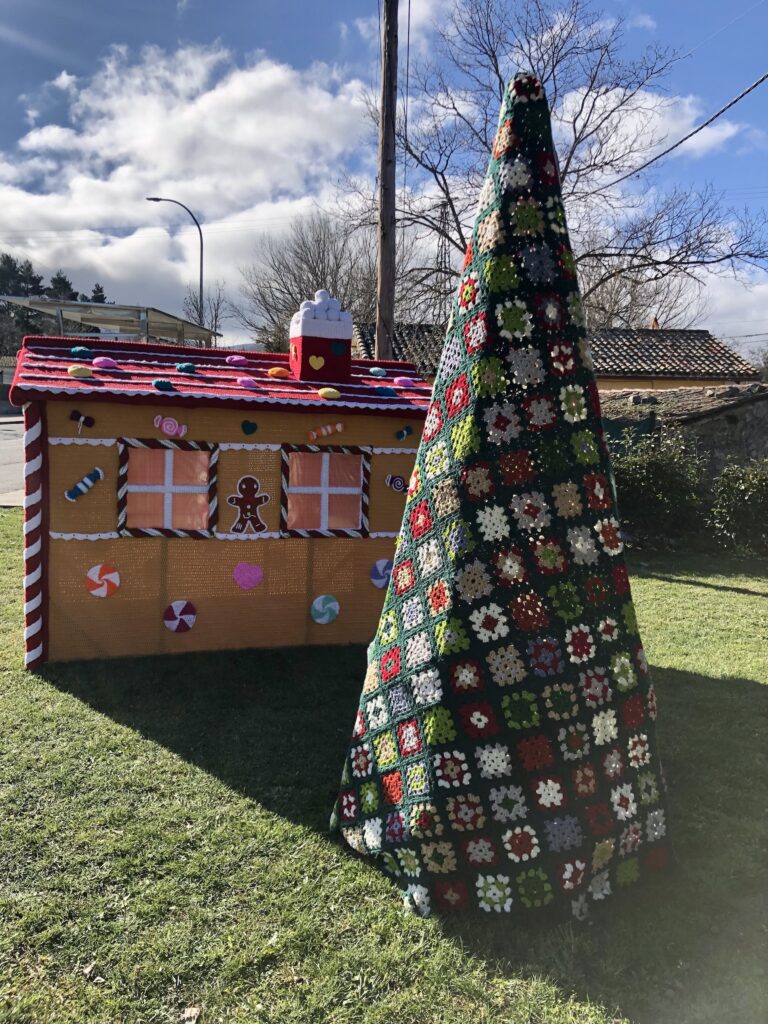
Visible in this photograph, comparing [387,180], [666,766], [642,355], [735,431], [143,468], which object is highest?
[642,355]

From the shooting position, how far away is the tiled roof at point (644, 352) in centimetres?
2475

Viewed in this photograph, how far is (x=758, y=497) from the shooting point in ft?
37.3

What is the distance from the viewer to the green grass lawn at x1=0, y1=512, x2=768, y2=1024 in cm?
276

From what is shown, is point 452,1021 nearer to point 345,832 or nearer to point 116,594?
point 345,832

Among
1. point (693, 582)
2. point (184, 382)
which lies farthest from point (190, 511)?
point (693, 582)

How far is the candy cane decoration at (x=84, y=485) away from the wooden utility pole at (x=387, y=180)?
551 centimetres

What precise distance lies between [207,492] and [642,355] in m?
24.2

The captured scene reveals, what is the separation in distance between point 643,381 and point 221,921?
2535 centimetres

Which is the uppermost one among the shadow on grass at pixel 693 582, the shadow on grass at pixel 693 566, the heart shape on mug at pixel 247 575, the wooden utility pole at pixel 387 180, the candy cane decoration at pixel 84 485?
the wooden utility pole at pixel 387 180

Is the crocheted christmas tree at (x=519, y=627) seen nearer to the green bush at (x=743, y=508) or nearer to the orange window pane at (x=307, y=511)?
the orange window pane at (x=307, y=511)

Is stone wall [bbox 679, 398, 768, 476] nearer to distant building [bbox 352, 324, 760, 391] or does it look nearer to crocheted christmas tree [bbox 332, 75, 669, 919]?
crocheted christmas tree [bbox 332, 75, 669, 919]

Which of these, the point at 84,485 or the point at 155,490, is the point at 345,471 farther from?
the point at 84,485

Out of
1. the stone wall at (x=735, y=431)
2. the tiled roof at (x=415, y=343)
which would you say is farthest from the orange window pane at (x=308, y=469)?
the tiled roof at (x=415, y=343)

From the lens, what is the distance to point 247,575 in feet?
21.1
